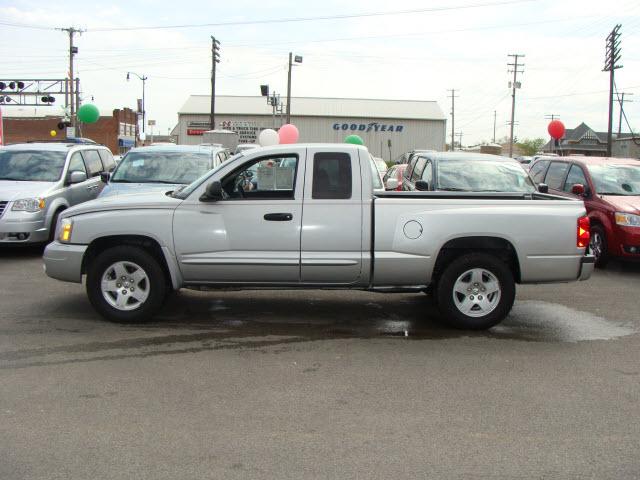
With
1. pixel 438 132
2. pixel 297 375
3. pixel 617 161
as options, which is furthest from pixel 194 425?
pixel 438 132

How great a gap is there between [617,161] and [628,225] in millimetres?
2385

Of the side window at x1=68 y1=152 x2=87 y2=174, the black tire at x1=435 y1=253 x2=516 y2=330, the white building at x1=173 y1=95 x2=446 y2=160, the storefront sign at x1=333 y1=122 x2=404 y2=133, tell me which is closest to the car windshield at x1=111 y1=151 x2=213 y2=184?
the side window at x1=68 y1=152 x2=87 y2=174

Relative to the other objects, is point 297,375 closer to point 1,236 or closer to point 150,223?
point 150,223

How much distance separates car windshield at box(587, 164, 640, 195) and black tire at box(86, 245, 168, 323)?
25.1 feet

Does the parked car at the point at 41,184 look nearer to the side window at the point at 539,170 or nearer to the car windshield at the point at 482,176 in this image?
the car windshield at the point at 482,176

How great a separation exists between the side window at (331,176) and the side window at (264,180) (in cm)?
23

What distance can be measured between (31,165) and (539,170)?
9784mm

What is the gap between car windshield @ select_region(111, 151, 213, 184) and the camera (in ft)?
35.4

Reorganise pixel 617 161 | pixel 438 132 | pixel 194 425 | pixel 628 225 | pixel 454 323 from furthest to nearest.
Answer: pixel 438 132 → pixel 617 161 → pixel 628 225 → pixel 454 323 → pixel 194 425

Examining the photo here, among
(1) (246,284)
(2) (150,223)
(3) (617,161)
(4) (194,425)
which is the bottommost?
(4) (194,425)

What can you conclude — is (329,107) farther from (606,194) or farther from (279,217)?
(279,217)

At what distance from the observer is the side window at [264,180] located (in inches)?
263

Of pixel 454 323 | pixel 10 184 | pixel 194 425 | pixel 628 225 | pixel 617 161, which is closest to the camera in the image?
pixel 194 425

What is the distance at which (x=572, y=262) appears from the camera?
21.7 ft
